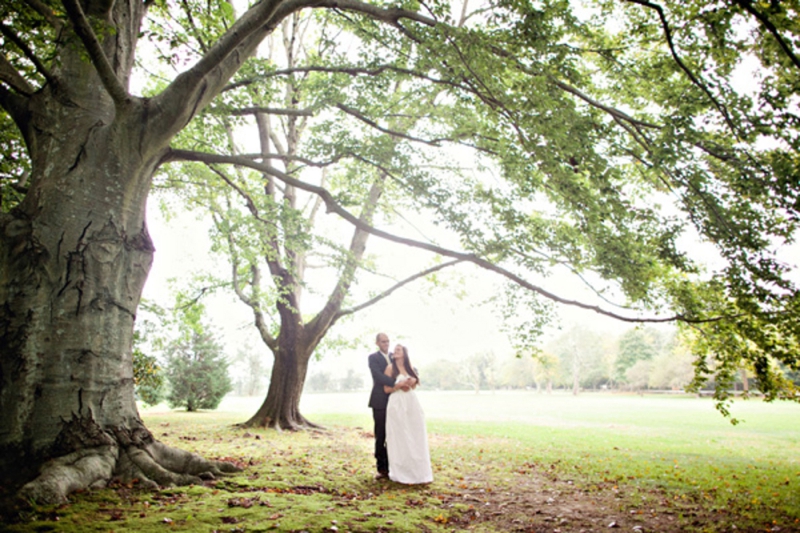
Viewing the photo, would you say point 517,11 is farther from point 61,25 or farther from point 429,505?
point 429,505

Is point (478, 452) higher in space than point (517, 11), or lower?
lower

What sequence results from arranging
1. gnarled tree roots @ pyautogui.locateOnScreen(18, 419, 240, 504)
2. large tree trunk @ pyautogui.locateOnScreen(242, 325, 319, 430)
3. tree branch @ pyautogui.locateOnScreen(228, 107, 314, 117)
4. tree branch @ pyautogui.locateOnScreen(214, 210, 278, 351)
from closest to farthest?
gnarled tree roots @ pyautogui.locateOnScreen(18, 419, 240, 504), tree branch @ pyautogui.locateOnScreen(228, 107, 314, 117), tree branch @ pyautogui.locateOnScreen(214, 210, 278, 351), large tree trunk @ pyautogui.locateOnScreen(242, 325, 319, 430)

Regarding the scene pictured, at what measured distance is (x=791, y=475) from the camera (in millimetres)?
8703

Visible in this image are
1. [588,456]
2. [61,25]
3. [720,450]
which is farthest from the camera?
[720,450]

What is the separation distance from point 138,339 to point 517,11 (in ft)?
41.8

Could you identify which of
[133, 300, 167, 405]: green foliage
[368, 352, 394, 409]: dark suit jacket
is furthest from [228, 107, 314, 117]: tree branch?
[133, 300, 167, 405]: green foliage

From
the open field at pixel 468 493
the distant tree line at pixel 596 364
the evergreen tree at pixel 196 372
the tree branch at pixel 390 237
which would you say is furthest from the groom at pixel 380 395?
the distant tree line at pixel 596 364

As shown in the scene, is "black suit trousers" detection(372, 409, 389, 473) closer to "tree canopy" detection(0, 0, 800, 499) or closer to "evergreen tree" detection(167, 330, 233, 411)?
"tree canopy" detection(0, 0, 800, 499)

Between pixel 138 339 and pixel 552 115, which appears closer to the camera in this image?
pixel 552 115

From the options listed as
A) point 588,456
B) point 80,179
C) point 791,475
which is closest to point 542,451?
point 588,456

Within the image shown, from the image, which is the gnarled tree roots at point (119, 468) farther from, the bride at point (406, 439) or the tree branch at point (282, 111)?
the tree branch at point (282, 111)

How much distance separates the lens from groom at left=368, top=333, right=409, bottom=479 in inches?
278

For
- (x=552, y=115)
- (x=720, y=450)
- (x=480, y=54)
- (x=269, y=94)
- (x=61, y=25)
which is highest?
(x=269, y=94)

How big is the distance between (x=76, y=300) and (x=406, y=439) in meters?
4.47
